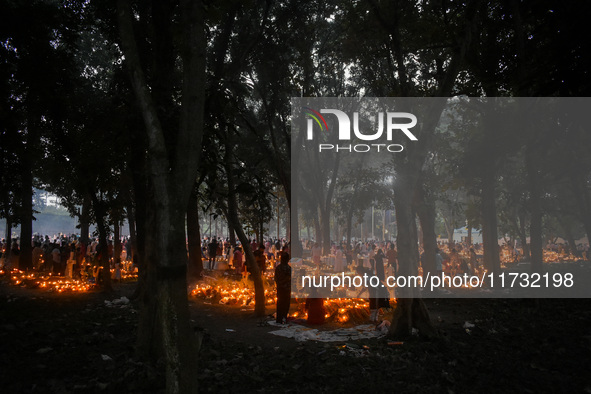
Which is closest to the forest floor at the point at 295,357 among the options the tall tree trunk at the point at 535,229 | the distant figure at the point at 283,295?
the distant figure at the point at 283,295

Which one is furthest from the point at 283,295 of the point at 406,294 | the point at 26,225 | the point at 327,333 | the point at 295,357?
the point at 26,225

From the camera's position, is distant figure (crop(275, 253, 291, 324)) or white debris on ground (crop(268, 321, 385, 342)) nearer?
white debris on ground (crop(268, 321, 385, 342))

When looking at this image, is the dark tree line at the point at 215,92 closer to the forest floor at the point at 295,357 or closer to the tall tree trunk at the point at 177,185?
the tall tree trunk at the point at 177,185

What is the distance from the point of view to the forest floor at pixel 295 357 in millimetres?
6770

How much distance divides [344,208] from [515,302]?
928 inches

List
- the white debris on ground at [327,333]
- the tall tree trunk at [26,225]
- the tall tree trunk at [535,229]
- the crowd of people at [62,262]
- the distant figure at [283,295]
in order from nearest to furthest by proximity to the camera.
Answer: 1. the white debris on ground at [327,333]
2. the distant figure at [283,295]
3. the tall tree trunk at [535,229]
4. the crowd of people at [62,262]
5. the tall tree trunk at [26,225]

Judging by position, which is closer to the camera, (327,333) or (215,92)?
(215,92)

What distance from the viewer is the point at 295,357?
8.56 meters

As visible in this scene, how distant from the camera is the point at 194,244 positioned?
19.9 metres

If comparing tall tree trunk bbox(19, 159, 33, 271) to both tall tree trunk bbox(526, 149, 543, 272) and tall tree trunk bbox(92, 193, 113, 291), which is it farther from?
tall tree trunk bbox(526, 149, 543, 272)

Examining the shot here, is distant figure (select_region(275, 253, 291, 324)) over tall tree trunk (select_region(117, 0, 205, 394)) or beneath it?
beneath

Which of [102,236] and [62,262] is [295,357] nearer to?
[102,236]

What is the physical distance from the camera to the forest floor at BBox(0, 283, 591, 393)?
677 centimetres

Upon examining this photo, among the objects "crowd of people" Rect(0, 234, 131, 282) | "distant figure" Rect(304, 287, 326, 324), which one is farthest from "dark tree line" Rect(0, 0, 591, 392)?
"distant figure" Rect(304, 287, 326, 324)
